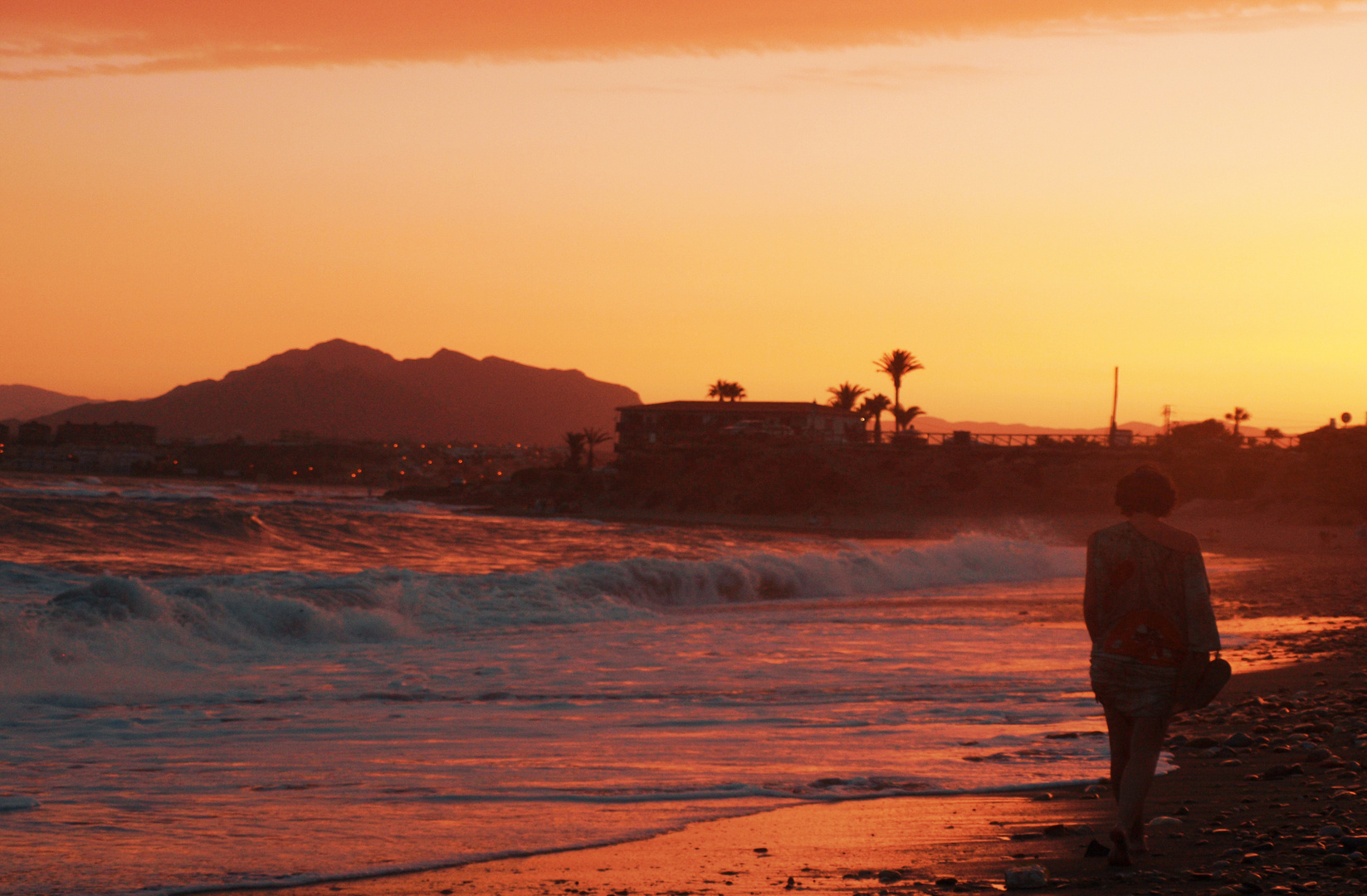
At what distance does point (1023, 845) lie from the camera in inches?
203

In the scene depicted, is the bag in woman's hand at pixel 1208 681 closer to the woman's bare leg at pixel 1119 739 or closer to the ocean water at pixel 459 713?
the woman's bare leg at pixel 1119 739

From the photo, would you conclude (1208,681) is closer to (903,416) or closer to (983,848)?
(983,848)

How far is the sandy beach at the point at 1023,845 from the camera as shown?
4.50 metres

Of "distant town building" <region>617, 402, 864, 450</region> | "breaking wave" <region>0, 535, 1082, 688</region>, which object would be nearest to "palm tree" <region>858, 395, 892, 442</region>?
"distant town building" <region>617, 402, 864, 450</region>

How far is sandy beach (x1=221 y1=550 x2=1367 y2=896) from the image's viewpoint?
4504mm

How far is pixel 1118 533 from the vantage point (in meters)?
4.72

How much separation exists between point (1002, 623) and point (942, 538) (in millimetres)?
39886

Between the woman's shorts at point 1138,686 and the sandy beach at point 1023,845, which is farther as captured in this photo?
the woman's shorts at point 1138,686

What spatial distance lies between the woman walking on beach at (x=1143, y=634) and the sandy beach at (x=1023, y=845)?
43cm

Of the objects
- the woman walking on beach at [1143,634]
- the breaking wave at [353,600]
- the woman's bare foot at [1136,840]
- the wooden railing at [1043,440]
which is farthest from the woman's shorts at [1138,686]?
the wooden railing at [1043,440]

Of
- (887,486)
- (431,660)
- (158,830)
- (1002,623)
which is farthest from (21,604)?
(887,486)

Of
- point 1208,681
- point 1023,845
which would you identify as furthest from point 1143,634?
point 1023,845

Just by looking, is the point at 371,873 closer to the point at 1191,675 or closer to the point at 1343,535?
the point at 1191,675

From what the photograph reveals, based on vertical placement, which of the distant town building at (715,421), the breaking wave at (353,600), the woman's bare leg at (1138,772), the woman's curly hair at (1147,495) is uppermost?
the distant town building at (715,421)
